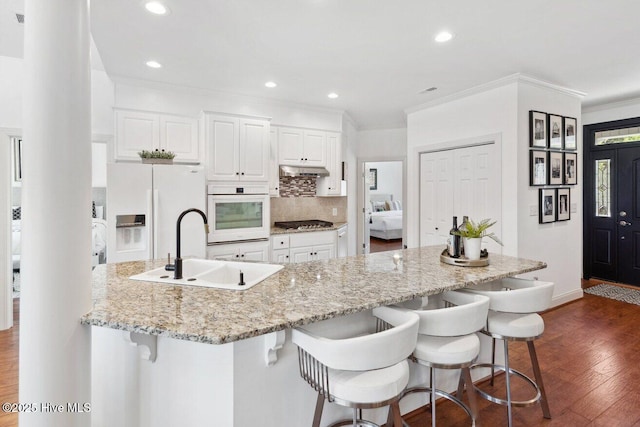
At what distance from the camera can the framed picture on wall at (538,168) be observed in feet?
12.5

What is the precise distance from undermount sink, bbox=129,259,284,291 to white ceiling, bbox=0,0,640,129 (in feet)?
5.73

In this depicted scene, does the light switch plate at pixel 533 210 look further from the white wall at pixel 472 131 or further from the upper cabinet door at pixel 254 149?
the upper cabinet door at pixel 254 149

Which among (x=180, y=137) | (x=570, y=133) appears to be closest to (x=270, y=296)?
(x=180, y=137)

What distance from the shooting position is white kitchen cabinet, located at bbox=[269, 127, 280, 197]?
4.55 m

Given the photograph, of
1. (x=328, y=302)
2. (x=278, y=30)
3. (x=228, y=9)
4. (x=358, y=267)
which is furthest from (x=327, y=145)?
(x=328, y=302)

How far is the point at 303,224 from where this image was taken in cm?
491

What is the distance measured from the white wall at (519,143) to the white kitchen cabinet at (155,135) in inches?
120

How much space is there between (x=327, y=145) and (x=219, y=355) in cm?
398

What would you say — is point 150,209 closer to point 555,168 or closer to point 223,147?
point 223,147

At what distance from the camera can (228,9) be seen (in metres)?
2.37

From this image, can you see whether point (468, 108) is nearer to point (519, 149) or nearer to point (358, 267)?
point (519, 149)

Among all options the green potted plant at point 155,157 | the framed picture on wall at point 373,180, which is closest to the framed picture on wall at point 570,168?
the green potted plant at point 155,157

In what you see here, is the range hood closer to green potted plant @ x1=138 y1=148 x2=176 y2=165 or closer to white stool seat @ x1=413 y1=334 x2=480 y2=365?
green potted plant @ x1=138 y1=148 x2=176 y2=165

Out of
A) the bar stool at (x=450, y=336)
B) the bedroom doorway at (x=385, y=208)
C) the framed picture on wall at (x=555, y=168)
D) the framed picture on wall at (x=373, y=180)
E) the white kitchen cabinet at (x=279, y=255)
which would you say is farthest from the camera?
the framed picture on wall at (x=373, y=180)
